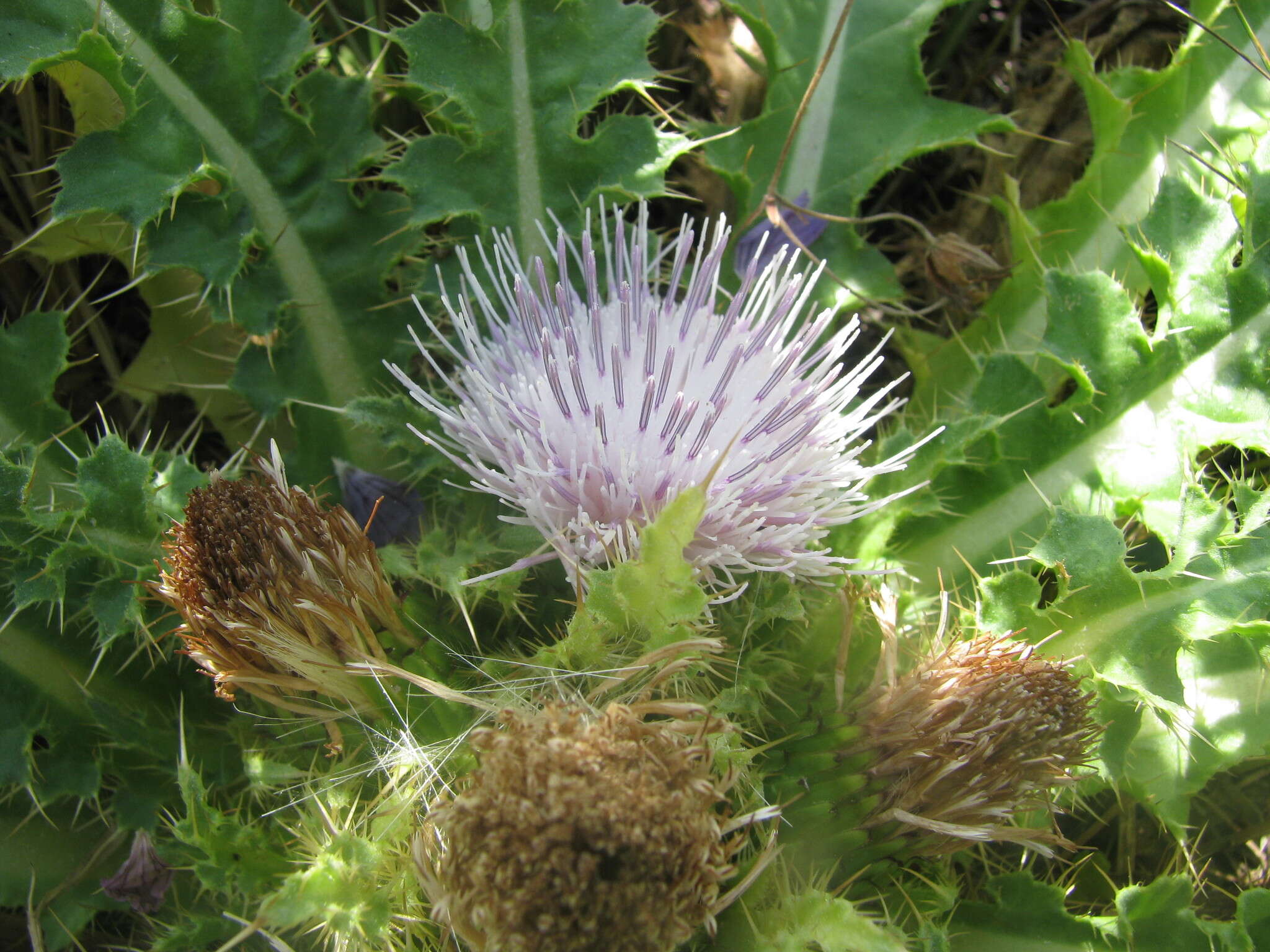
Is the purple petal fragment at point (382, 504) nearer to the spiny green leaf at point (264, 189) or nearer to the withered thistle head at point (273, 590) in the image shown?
the spiny green leaf at point (264, 189)

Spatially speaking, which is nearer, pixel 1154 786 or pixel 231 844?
pixel 231 844

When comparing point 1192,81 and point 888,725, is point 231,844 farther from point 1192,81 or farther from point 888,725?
point 1192,81

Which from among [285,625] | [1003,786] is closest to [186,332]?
[285,625]

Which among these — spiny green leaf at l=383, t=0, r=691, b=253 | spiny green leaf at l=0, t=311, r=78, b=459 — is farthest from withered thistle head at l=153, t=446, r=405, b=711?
spiny green leaf at l=383, t=0, r=691, b=253

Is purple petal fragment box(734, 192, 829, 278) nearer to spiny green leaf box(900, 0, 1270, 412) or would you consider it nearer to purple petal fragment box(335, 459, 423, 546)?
spiny green leaf box(900, 0, 1270, 412)

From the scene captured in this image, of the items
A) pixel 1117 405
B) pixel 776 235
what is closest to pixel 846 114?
pixel 776 235

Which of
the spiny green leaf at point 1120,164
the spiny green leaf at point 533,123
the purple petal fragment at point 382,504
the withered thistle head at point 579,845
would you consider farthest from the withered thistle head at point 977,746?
the spiny green leaf at point 533,123

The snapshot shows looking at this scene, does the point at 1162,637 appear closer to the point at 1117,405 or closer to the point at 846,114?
the point at 1117,405
